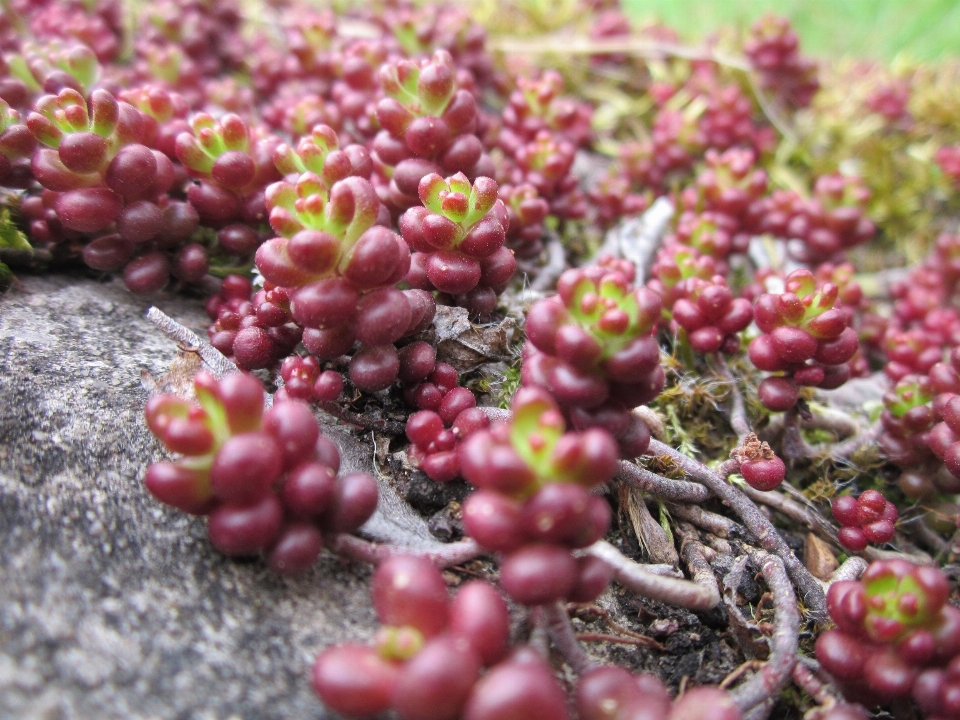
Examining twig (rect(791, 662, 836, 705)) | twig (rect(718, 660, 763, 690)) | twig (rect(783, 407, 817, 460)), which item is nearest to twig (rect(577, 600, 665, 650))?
twig (rect(718, 660, 763, 690))

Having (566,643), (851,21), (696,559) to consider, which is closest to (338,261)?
(566,643)

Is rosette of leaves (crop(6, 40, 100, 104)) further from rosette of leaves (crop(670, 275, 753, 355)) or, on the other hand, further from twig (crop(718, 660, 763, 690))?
twig (crop(718, 660, 763, 690))

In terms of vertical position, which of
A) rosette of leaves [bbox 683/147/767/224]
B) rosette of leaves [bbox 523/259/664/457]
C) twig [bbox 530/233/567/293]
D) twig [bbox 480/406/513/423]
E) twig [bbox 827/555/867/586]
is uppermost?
rosette of leaves [bbox 683/147/767/224]

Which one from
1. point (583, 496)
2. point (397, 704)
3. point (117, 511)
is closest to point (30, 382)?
point (117, 511)

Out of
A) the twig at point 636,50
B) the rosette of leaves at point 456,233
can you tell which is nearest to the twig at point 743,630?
the rosette of leaves at point 456,233

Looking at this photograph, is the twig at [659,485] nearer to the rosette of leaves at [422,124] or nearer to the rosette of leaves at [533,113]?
the rosette of leaves at [422,124]

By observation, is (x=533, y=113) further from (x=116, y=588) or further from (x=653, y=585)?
(x=116, y=588)
